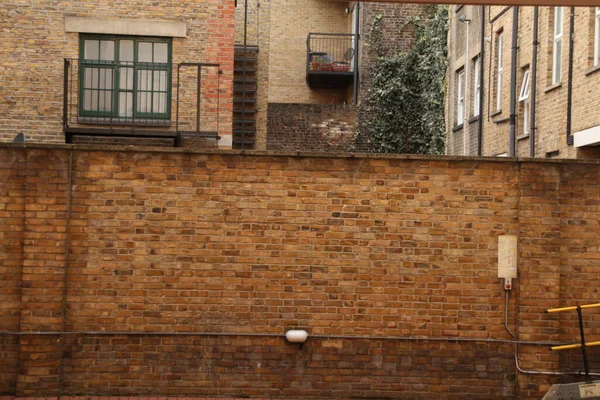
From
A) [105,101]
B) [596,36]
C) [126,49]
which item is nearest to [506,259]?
[596,36]

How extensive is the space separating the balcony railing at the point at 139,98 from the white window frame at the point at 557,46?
6948 millimetres

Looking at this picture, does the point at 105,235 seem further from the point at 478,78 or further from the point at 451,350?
the point at 478,78

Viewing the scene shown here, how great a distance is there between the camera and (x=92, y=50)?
53.4 ft

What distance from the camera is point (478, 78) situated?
2172 centimetres

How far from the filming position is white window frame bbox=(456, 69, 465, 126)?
76.0ft

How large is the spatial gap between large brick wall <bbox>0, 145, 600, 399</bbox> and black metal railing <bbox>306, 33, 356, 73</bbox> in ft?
60.7

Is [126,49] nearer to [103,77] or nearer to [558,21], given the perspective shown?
[103,77]

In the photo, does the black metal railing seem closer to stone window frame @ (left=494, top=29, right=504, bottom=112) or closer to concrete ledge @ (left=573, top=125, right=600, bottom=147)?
stone window frame @ (left=494, top=29, right=504, bottom=112)

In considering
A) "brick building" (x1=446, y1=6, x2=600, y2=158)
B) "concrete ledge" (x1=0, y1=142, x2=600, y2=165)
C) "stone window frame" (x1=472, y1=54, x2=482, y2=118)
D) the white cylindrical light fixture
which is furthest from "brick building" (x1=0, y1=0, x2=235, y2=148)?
"stone window frame" (x1=472, y1=54, x2=482, y2=118)

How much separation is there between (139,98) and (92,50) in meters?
1.41

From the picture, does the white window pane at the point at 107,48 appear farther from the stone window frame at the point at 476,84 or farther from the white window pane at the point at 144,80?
the stone window frame at the point at 476,84

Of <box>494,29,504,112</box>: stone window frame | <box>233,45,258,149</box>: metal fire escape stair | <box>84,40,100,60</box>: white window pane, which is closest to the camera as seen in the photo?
<box>84,40,100,60</box>: white window pane

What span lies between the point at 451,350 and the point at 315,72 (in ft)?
63.8

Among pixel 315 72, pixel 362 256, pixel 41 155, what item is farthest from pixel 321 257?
pixel 315 72
